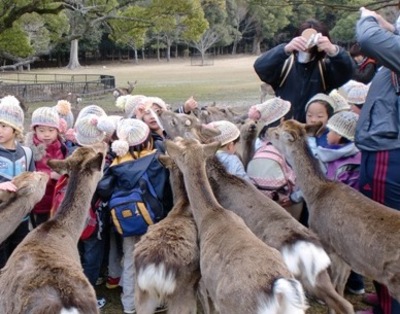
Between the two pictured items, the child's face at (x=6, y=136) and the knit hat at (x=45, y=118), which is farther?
the knit hat at (x=45, y=118)

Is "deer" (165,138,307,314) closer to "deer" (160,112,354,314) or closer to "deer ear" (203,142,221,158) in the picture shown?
"deer ear" (203,142,221,158)

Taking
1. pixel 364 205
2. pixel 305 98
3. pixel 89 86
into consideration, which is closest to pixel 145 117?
pixel 305 98

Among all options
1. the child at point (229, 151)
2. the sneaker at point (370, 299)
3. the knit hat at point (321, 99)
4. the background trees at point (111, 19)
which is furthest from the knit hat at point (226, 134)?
the sneaker at point (370, 299)

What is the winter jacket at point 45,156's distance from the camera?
538cm

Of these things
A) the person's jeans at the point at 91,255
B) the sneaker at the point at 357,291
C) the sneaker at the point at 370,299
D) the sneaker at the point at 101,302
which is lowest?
the sneaker at the point at 357,291

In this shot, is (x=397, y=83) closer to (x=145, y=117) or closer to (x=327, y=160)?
(x=327, y=160)

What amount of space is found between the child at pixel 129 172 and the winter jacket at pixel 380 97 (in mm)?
1849

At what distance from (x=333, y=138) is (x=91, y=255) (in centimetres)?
255

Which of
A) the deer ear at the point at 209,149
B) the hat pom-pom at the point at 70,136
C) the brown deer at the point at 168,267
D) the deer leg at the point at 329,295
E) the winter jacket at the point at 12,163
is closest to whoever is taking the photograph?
the brown deer at the point at 168,267

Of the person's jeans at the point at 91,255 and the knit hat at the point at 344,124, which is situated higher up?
the knit hat at the point at 344,124

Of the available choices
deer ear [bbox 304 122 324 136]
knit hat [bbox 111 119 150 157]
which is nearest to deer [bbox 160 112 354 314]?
knit hat [bbox 111 119 150 157]

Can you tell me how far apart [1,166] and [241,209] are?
2085 millimetres

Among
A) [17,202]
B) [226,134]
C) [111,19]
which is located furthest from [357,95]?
[111,19]

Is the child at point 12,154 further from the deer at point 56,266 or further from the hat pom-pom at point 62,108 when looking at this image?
the hat pom-pom at point 62,108
